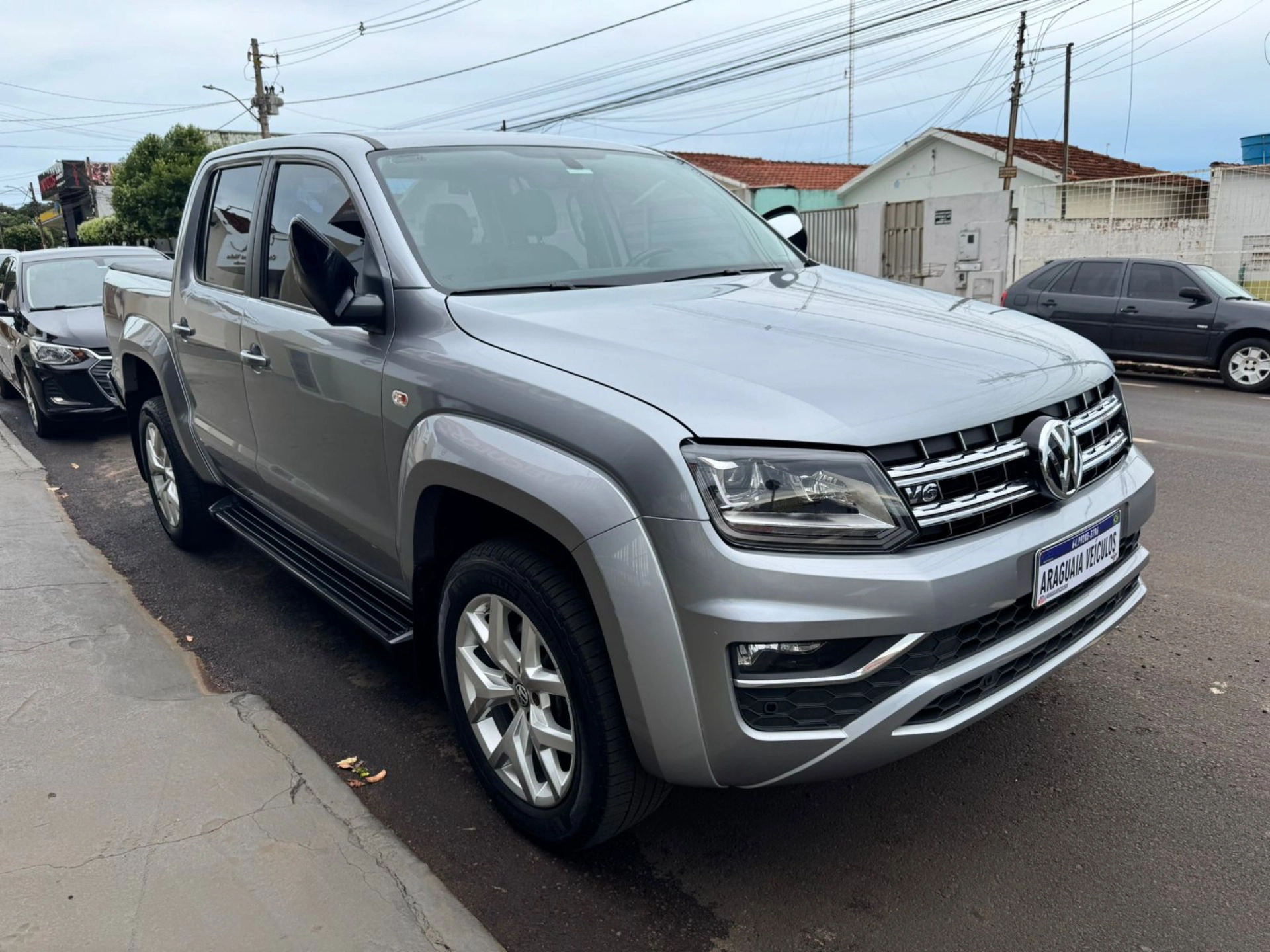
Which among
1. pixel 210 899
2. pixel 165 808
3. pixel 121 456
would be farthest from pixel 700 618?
pixel 121 456

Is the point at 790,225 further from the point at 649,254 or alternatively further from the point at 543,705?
the point at 543,705

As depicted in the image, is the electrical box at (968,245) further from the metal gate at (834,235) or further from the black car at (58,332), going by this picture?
the black car at (58,332)

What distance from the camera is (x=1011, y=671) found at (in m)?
2.34

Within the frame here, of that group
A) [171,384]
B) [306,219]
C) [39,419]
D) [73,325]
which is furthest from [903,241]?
[306,219]

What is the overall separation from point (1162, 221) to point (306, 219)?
1641 cm

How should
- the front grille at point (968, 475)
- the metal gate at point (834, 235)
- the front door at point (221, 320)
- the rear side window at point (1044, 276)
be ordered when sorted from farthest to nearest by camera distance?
the metal gate at point (834, 235)
the rear side window at point (1044, 276)
the front door at point (221, 320)
the front grille at point (968, 475)

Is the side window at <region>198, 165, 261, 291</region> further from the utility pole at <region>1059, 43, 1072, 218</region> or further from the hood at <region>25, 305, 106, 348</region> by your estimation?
the utility pole at <region>1059, 43, 1072, 218</region>

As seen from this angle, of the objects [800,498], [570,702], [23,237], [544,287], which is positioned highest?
[23,237]

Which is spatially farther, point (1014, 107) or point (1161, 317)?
point (1014, 107)

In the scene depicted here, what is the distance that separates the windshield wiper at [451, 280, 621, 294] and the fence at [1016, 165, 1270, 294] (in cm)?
1396

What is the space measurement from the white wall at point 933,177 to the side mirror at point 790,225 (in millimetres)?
30001

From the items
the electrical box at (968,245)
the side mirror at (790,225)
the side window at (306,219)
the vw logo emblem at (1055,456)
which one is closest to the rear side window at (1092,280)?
the electrical box at (968,245)

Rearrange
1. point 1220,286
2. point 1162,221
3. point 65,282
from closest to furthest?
point 65,282, point 1220,286, point 1162,221

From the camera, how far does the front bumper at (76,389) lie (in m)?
8.50
